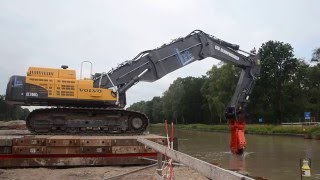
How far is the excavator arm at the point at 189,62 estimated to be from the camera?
54.5ft

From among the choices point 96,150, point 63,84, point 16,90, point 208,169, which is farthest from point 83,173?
point 208,169

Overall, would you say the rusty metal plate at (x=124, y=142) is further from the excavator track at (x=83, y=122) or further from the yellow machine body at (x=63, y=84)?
the yellow machine body at (x=63, y=84)

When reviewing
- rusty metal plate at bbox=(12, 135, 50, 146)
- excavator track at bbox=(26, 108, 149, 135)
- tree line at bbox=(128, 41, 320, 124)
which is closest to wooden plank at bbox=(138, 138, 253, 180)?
rusty metal plate at bbox=(12, 135, 50, 146)

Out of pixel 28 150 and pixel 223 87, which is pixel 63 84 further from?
pixel 223 87

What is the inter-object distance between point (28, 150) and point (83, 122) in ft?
13.7

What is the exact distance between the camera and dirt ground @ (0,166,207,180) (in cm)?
1013

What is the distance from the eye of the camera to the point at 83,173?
10828 millimetres

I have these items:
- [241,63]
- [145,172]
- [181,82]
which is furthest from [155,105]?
[145,172]

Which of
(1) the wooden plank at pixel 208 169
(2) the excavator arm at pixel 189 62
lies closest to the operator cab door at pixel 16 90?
(2) the excavator arm at pixel 189 62

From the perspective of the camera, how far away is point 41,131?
15.3 m

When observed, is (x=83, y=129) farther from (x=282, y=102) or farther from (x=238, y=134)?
(x=282, y=102)

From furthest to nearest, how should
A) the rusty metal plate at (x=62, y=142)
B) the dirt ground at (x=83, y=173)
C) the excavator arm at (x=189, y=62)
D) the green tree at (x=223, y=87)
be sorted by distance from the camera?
1. the green tree at (x=223, y=87)
2. the excavator arm at (x=189, y=62)
3. the rusty metal plate at (x=62, y=142)
4. the dirt ground at (x=83, y=173)

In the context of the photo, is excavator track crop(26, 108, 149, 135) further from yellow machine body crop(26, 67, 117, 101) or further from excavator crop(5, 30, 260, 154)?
yellow machine body crop(26, 67, 117, 101)

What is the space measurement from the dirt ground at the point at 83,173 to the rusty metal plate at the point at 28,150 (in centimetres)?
45
